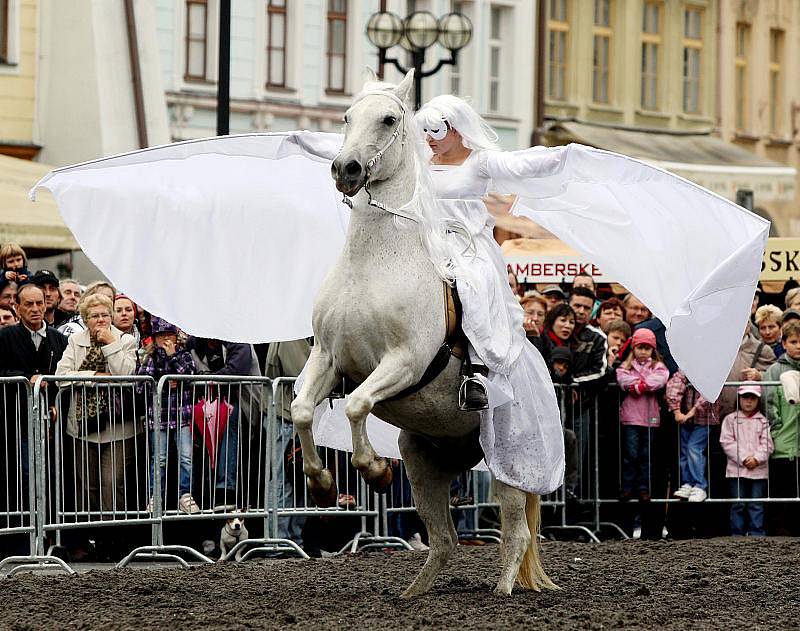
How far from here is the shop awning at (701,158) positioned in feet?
111

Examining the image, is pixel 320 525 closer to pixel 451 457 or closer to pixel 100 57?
pixel 451 457

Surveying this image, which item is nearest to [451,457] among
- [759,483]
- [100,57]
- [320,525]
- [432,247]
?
[432,247]

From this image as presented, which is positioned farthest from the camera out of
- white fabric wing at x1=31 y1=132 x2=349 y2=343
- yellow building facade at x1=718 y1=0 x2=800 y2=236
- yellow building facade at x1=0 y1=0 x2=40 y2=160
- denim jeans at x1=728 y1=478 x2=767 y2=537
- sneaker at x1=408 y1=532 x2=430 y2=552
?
yellow building facade at x1=718 y1=0 x2=800 y2=236

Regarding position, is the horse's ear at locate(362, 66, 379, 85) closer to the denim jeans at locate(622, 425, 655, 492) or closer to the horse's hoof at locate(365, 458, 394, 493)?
the horse's hoof at locate(365, 458, 394, 493)

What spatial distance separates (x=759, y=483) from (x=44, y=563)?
19.8ft

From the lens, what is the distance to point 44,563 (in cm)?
1262

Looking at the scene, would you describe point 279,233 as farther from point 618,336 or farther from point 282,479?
point 618,336

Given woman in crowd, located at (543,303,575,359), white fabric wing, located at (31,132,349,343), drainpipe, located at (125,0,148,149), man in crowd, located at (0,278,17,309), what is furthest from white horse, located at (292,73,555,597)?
drainpipe, located at (125,0,148,149)

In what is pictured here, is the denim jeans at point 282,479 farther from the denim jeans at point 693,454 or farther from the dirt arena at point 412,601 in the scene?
the denim jeans at point 693,454

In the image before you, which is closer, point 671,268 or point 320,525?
point 671,268

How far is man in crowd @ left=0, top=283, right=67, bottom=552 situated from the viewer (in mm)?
12977

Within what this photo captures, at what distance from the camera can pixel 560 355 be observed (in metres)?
15.4

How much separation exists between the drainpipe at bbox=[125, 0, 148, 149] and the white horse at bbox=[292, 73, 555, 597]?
60.1ft

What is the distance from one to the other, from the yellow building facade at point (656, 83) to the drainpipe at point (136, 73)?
1135cm
